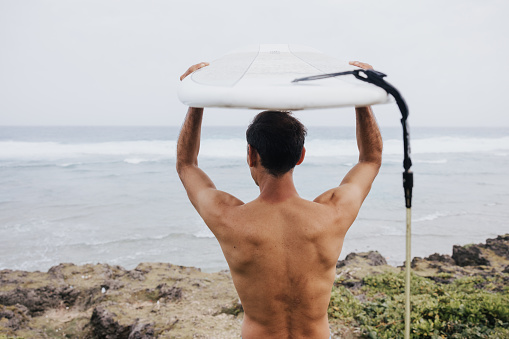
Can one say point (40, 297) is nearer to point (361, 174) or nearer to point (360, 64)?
point (361, 174)

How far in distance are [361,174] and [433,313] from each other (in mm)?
2673

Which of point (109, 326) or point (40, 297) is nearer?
point (109, 326)

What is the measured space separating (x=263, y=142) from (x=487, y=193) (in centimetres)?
1662

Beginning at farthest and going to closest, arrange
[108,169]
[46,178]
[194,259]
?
[108,169], [46,178], [194,259]

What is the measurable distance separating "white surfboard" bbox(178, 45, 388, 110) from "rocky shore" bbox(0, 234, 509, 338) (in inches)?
126

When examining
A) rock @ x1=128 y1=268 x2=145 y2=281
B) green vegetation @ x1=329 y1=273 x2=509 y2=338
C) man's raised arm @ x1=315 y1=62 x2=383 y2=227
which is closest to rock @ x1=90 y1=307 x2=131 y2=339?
rock @ x1=128 y1=268 x2=145 y2=281

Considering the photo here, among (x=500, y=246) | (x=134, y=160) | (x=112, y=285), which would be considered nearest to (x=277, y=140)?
(x=112, y=285)

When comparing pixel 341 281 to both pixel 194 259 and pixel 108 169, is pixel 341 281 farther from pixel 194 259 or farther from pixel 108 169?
pixel 108 169

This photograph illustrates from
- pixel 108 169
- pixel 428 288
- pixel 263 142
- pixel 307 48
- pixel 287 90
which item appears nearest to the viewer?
pixel 287 90

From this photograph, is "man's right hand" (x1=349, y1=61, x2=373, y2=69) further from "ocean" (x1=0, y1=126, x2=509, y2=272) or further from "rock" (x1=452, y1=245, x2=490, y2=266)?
"ocean" (x1=0, y1=126, x2=509, y2=272)

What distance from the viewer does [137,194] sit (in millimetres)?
15258

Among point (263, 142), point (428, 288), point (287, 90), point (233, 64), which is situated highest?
point (233, 64)

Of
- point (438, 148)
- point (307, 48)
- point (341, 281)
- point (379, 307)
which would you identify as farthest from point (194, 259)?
point (438, 148)

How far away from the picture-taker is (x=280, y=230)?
169 cm
